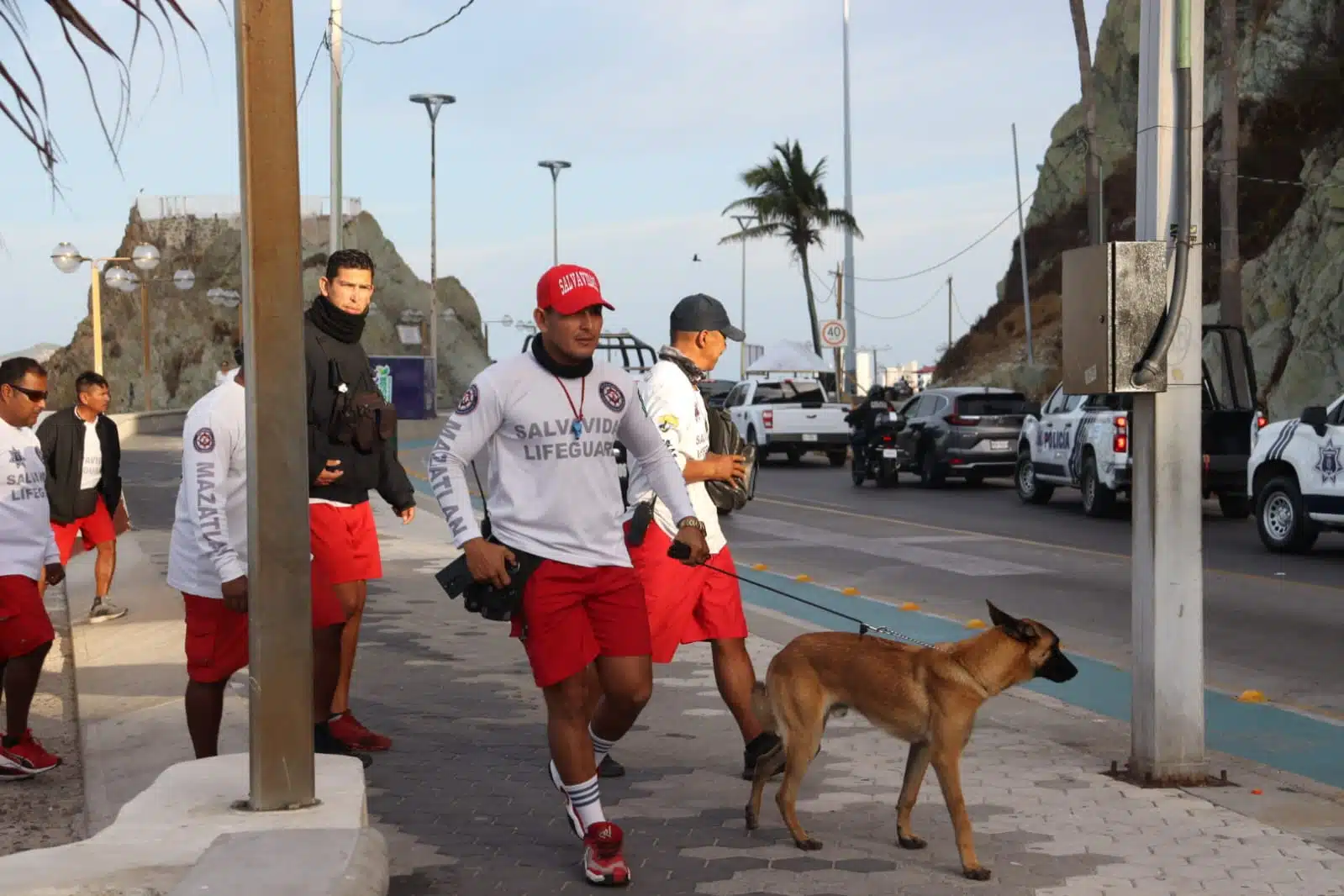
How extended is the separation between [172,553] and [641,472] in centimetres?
177

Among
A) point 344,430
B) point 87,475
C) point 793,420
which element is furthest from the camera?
point 793,420

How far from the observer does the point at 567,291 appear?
5.18m

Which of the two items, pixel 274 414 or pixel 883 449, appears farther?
pixel 883 449

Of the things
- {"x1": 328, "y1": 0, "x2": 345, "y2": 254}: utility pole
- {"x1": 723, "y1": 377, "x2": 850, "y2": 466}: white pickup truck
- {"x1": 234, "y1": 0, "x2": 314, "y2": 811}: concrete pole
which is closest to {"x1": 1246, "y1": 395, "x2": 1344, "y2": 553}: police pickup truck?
{"x1": 234, "y1": 0, "x2": 314, "y2": 811}: concrete pole

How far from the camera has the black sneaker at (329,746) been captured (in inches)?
267

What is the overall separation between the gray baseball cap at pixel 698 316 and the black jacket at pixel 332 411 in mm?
1298

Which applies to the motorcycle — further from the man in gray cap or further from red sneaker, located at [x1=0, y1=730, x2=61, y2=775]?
the man in gray cap

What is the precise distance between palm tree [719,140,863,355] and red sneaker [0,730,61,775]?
5470cm

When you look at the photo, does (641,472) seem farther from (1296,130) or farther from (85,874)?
(1296,130)

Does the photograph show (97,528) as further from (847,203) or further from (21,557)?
(847,203)

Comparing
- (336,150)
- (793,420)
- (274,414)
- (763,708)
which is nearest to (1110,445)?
(793,420)

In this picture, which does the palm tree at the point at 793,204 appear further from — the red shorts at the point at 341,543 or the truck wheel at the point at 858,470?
the red shorts at the point at 341,543

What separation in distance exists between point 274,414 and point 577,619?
1099mm

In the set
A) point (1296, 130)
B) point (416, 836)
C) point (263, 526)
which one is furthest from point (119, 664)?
point (1296, 130)
